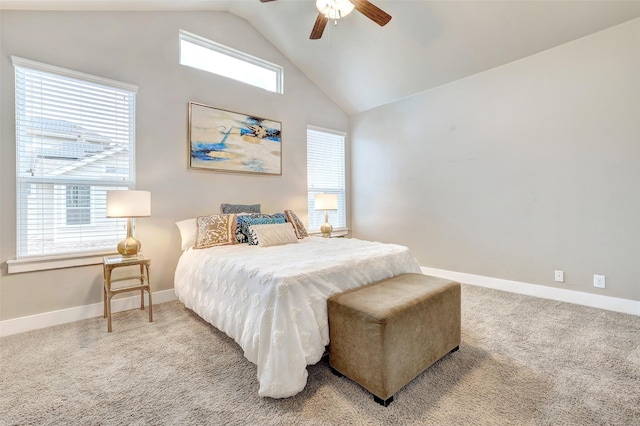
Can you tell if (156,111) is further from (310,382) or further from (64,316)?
(310,382)

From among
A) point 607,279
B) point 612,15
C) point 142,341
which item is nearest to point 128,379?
point 142,341

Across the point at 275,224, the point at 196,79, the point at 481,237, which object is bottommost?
the point at 481,237

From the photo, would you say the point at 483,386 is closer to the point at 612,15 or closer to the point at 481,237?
the point at 481,237

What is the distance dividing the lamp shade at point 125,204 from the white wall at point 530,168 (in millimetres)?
3529

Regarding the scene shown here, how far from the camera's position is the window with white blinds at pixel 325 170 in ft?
15.5

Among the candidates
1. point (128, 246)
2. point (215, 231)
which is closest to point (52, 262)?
point (128, 246)

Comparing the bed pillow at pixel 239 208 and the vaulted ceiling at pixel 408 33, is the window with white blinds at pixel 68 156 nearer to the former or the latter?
the vaulted ceiling at pixel 408 33

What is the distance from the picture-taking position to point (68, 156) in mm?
2676

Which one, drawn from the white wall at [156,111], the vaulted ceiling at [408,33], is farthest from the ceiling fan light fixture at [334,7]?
the white wall at [156,111]

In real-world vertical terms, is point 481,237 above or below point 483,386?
above

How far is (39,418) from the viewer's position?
1.45 metres

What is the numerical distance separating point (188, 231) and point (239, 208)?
0.77 metres

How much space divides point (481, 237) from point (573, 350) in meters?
1.77

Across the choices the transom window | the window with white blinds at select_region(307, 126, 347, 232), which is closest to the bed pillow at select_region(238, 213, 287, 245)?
the window with white blinds at select_region(307, 126, 347, 232)
